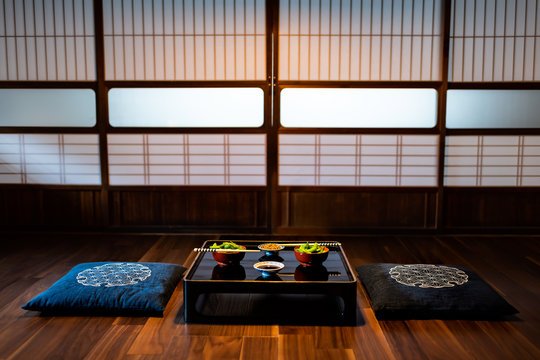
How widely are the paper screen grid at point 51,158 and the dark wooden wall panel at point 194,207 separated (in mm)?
396

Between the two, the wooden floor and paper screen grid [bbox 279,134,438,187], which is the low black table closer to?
the wooden floor

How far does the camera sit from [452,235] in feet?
15.6

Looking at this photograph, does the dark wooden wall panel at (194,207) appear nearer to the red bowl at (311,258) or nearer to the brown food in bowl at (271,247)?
the brown food in bowl at (271,247)

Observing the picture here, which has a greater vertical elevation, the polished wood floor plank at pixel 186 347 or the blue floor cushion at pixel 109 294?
the blue floor cushion at pixel 109 294

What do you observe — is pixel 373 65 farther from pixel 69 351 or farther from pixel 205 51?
pixel 69 351

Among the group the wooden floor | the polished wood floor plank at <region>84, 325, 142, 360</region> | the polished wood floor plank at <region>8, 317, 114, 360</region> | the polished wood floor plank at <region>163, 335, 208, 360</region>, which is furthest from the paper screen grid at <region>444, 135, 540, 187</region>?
the polished wood floor plank at <region>8, 317, 114, 360</region>

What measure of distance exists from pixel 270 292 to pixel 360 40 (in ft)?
9.78

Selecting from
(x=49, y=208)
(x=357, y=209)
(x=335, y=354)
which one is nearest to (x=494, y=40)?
(x=357, y=209)

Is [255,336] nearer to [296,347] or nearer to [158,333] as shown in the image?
[296,347]

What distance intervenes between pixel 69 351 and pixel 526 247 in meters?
3.99

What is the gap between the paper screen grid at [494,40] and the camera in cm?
455

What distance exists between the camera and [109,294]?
9.30 ft

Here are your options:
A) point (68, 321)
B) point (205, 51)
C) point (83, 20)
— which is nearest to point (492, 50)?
point (205, 51)

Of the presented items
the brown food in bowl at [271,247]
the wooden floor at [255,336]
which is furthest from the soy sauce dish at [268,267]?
the wooden floor at [255,336]
